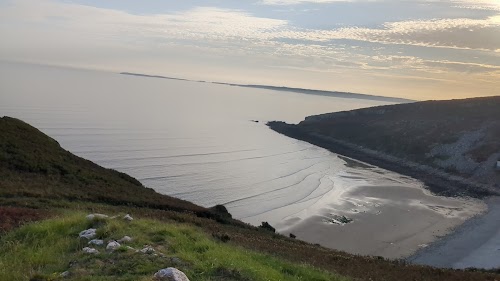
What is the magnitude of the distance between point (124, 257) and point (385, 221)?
43658 millimetres

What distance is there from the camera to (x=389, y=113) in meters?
151

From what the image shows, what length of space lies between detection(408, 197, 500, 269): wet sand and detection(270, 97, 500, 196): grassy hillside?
25546mm

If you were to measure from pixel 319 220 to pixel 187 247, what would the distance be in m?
37.0

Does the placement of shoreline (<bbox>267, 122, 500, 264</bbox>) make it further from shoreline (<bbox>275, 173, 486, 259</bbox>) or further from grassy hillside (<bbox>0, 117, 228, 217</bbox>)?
grassy hillside (<bbox>0, 117, 228, 217</bbox>)

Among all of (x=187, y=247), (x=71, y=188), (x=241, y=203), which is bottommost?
(x=241, y=203)

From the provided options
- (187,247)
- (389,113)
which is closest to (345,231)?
(187,247)

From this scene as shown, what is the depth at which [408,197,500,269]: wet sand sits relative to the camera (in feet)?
118

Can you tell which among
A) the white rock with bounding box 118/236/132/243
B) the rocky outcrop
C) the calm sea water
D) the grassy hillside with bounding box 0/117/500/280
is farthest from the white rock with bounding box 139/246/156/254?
the calm sea water

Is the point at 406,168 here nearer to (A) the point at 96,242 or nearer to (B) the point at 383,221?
(B) the point at 383,221

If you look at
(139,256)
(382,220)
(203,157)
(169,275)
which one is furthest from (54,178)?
(203,157)

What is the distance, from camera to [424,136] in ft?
372

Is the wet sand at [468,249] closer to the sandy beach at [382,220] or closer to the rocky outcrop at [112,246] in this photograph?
the sandy beach at [382,220]

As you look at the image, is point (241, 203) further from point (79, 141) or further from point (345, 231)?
point (79, 141)

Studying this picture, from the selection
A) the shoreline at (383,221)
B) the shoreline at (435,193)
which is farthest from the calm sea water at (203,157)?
the shoreline at (435,193)
